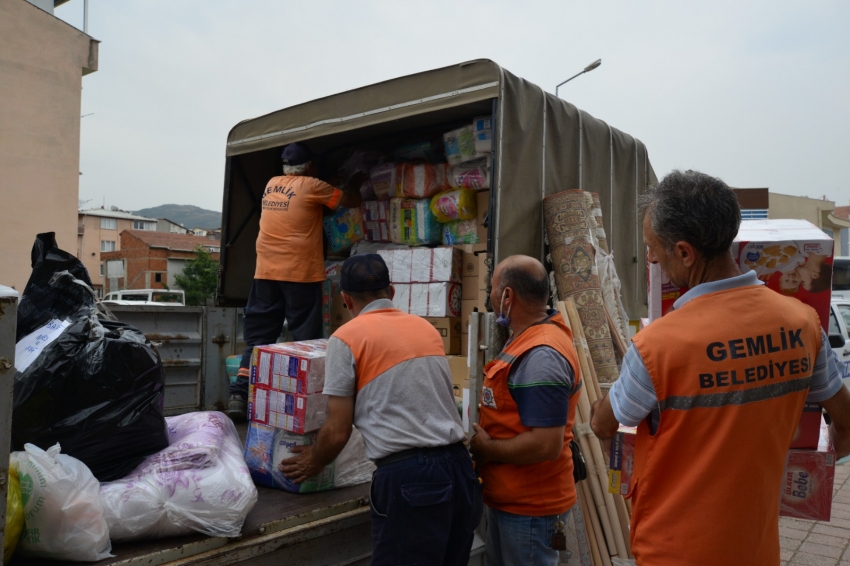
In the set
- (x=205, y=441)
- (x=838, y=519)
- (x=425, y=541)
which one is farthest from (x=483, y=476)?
(x=838, y=519)

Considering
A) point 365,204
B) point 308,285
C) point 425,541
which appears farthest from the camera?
point 365,204

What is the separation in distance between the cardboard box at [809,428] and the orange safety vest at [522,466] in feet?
2.58

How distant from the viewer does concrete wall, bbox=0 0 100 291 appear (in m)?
19.8

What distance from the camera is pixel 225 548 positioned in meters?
2.30

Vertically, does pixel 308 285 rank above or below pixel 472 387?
above

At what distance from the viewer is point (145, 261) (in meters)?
51.4

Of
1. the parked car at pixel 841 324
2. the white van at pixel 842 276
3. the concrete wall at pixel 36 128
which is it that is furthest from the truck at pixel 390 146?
the white van at pixel 842 276

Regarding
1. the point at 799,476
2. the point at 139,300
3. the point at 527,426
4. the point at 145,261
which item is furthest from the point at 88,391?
the point at 145,261

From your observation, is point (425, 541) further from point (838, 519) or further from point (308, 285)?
point (838, 519)

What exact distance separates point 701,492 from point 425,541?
105 cm

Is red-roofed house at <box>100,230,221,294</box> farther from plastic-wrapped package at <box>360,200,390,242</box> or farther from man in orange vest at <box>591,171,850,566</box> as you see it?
man in orange vest at <box>591,171,850,566</box>

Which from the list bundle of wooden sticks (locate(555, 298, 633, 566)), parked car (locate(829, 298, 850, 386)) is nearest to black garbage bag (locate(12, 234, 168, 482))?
bundle of wooden sticks (locate(555, 298, 633, 566))

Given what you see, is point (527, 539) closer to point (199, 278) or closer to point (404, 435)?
point (404, 435)

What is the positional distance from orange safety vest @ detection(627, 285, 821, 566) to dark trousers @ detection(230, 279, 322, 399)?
3.39 meters
